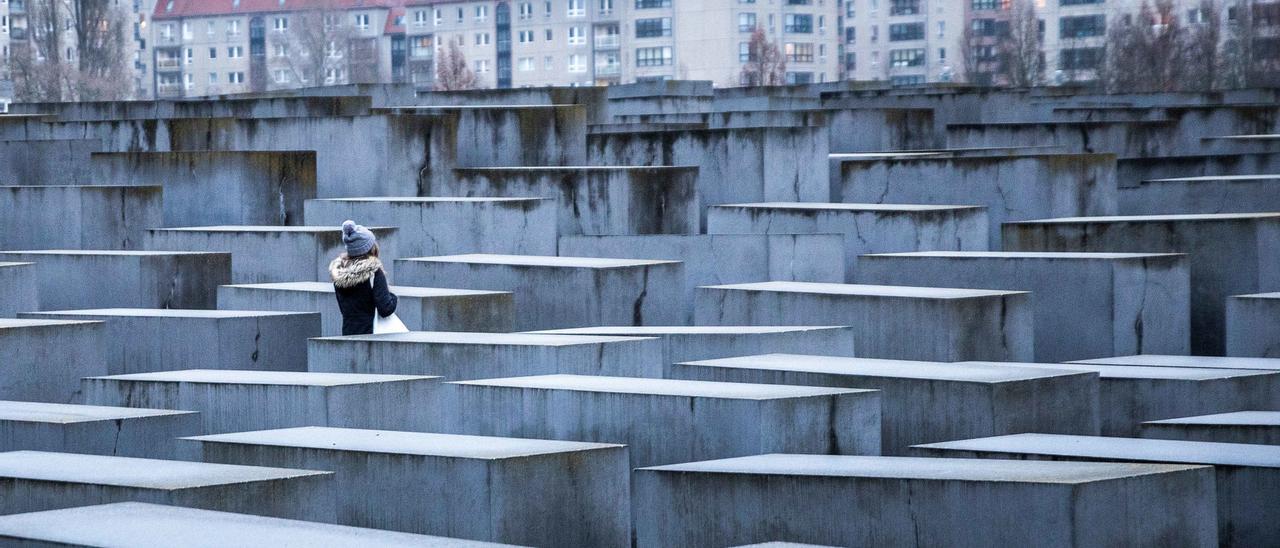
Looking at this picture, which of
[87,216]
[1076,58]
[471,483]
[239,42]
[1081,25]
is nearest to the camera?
[471,483]

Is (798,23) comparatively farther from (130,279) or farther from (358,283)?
(358,283)

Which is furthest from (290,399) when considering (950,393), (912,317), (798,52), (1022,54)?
(798,52)

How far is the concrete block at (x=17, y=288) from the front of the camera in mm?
9992

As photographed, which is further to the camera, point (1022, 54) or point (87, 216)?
point (1022, 54)

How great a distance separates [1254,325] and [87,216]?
297 inches

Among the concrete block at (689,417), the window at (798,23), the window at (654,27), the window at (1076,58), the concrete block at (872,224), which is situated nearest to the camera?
the concrete block at (689,417)

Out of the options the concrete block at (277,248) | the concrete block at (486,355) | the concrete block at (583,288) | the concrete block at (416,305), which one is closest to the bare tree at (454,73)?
the concrete block at (277,248)

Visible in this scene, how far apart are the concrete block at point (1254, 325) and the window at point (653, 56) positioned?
320ft

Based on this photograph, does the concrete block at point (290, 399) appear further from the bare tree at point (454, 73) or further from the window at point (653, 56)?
the window at point (653, 56)

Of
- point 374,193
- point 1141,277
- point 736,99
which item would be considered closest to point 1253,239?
point 1141,277

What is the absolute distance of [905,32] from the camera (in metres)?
111

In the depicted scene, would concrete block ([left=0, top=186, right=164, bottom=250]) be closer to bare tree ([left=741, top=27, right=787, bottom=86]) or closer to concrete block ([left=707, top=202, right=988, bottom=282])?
concrete block ([left=707, top=202, right=988, bottom=282])

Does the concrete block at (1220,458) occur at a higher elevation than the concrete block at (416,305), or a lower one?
lower

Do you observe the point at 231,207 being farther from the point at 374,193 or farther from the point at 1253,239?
the point at 1253,239
